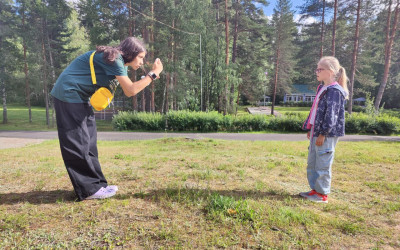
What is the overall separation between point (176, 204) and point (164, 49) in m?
18.7

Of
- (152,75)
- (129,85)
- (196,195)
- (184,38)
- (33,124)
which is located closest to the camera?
(129,85)

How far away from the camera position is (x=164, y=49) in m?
19.6

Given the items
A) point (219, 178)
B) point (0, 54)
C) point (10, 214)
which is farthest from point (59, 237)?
point (0, 54)

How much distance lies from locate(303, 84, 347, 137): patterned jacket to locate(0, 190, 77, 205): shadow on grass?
2982mm

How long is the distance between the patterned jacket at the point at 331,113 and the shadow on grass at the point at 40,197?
2982 mm

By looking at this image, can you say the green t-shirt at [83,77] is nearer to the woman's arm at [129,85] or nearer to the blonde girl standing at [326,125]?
the woman's arm at [129,85]

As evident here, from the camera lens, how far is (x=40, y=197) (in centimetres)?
269

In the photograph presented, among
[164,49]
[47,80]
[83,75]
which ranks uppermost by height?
[164,49]

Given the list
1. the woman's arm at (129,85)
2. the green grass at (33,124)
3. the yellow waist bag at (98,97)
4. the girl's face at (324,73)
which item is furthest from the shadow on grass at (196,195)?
the green grass at (33,124)

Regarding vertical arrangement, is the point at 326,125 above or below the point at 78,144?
above

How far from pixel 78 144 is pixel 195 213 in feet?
4.66

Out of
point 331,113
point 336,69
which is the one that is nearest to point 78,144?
point 331,113

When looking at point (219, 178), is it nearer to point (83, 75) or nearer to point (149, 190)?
point (149, 190)

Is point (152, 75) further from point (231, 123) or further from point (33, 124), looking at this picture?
point (33, 124)
